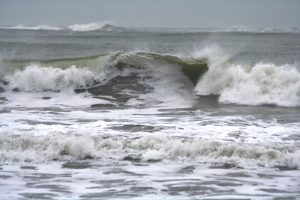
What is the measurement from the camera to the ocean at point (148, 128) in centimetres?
661

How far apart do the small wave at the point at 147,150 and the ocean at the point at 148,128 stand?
17 millimetres

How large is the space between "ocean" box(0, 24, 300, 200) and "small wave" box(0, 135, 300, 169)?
0.02 meters

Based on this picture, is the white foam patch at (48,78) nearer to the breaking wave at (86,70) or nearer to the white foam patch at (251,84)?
the breaking wave at (86,70)

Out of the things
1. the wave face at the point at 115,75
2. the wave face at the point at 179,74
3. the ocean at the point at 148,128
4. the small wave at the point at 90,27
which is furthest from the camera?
the small wave at the point at 90,27

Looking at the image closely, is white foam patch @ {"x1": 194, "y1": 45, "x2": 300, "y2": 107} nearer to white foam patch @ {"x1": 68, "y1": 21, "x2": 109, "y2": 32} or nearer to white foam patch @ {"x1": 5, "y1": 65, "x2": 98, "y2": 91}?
white foam patch @ {"x1": 5, "y1": 65, "x2": 98, "y2": 91}

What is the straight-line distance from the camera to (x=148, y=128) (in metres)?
9.81

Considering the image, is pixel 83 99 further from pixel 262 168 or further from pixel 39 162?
pixel 262 168

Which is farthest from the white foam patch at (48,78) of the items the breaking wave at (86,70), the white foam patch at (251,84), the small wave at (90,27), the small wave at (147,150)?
the small wave at (90,27)

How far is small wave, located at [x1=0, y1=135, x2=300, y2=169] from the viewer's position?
7.77 metres

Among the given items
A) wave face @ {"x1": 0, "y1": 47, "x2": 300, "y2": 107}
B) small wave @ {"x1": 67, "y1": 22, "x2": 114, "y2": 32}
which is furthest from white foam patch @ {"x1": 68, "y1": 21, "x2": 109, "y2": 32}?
wave face @ {"x1": 0, "y1": 47, "x2": 300, "y2": 107}

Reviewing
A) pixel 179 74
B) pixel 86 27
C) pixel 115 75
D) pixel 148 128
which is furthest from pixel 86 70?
pixel 86 27

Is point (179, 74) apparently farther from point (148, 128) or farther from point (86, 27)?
point (86, 27)

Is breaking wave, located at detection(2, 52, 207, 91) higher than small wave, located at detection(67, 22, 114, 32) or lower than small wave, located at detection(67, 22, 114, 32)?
lower

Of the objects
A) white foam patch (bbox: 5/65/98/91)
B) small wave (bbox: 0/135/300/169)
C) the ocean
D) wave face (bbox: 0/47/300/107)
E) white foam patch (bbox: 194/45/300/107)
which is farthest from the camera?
white foam patch (bbox: 5/65/98/91)
